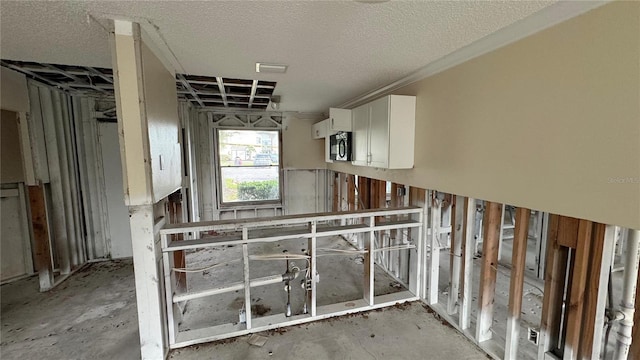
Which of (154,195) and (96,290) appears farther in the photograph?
(96,290)

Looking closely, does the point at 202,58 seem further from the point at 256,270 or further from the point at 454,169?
the point at 256,270

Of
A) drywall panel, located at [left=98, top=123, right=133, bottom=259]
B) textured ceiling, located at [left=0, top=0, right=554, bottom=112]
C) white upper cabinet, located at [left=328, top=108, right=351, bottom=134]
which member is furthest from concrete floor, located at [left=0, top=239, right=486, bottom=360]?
textured ceiling, located at [left=0, top=0, right=554, bottom=112]

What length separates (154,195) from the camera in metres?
1.77

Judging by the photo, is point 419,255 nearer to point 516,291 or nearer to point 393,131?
point 516,291

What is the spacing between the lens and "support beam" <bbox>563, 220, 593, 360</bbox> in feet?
4.95

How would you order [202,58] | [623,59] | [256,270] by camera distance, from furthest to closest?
[256,270], [202,58], [623,59]

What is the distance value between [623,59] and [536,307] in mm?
2575

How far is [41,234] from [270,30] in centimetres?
369

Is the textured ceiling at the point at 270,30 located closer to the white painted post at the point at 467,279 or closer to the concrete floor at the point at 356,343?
the white painted post at the point at 467,279

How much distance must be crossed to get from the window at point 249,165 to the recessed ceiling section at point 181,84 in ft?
2.57

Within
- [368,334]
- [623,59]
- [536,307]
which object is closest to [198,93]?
[368,334]

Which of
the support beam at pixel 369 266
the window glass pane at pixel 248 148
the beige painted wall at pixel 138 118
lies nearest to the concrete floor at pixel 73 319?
the beige painted wall at pixel 138 118

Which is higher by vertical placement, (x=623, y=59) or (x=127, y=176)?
(x=623, y=59)

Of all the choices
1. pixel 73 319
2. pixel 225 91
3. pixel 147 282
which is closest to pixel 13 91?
pixel 225 91
